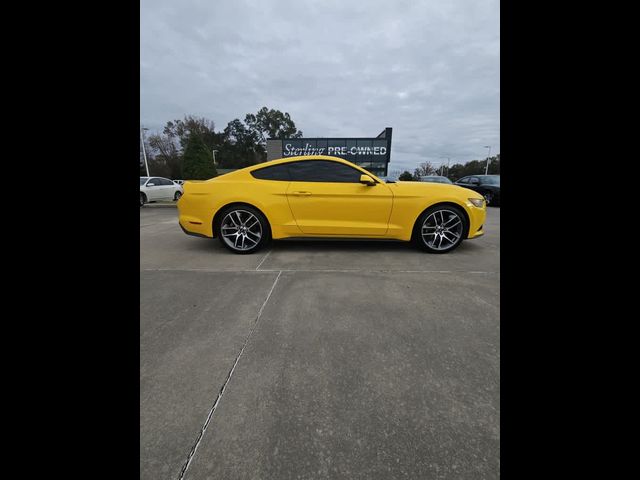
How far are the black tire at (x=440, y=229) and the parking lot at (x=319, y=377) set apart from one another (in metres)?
0.92

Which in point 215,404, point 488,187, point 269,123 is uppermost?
point 269,123

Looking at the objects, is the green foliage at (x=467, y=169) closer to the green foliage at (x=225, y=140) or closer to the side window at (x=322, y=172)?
the green foliage at (x=225, y=140)

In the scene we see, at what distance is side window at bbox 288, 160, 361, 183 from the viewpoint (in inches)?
141

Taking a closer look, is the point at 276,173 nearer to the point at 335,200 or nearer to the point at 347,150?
the point at 335,200

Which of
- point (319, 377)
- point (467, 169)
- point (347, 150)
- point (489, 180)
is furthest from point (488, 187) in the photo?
point (467, 169)

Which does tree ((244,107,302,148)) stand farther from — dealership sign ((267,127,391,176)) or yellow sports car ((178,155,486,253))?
yellow sports car ((178,155,486,253))

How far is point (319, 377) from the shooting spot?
140cm

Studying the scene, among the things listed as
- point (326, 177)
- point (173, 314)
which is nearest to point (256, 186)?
point (326, 177)

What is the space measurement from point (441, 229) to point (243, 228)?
2.80 metres

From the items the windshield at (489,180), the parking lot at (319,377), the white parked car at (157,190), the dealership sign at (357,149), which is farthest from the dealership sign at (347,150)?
the parking lot at (319,377)

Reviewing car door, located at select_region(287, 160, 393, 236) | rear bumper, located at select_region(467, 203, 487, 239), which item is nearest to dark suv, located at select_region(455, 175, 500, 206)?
rear bumper, located at select_region(467, 203, 487, 239)

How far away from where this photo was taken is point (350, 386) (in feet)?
4.41

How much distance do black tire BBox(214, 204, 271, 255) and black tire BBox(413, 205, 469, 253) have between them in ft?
7.04
